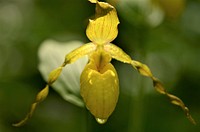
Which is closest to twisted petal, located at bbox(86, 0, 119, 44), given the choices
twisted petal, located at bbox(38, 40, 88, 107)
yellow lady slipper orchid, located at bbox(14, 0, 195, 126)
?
yellow lady slipper orchid, located at bbox(14, 0, 195, 126)

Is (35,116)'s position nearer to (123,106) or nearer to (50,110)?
(50,110)

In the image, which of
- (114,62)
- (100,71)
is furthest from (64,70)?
(114,62)

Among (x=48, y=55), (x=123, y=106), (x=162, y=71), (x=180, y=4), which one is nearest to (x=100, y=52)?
(x=48, y=55)

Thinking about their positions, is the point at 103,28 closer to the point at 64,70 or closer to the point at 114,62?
the point at 64,70

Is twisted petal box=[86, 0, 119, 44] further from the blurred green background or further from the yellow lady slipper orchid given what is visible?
the blurred green background

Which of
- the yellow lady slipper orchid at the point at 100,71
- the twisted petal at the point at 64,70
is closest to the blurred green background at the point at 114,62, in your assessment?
the twisted petal at the point at 64,70
